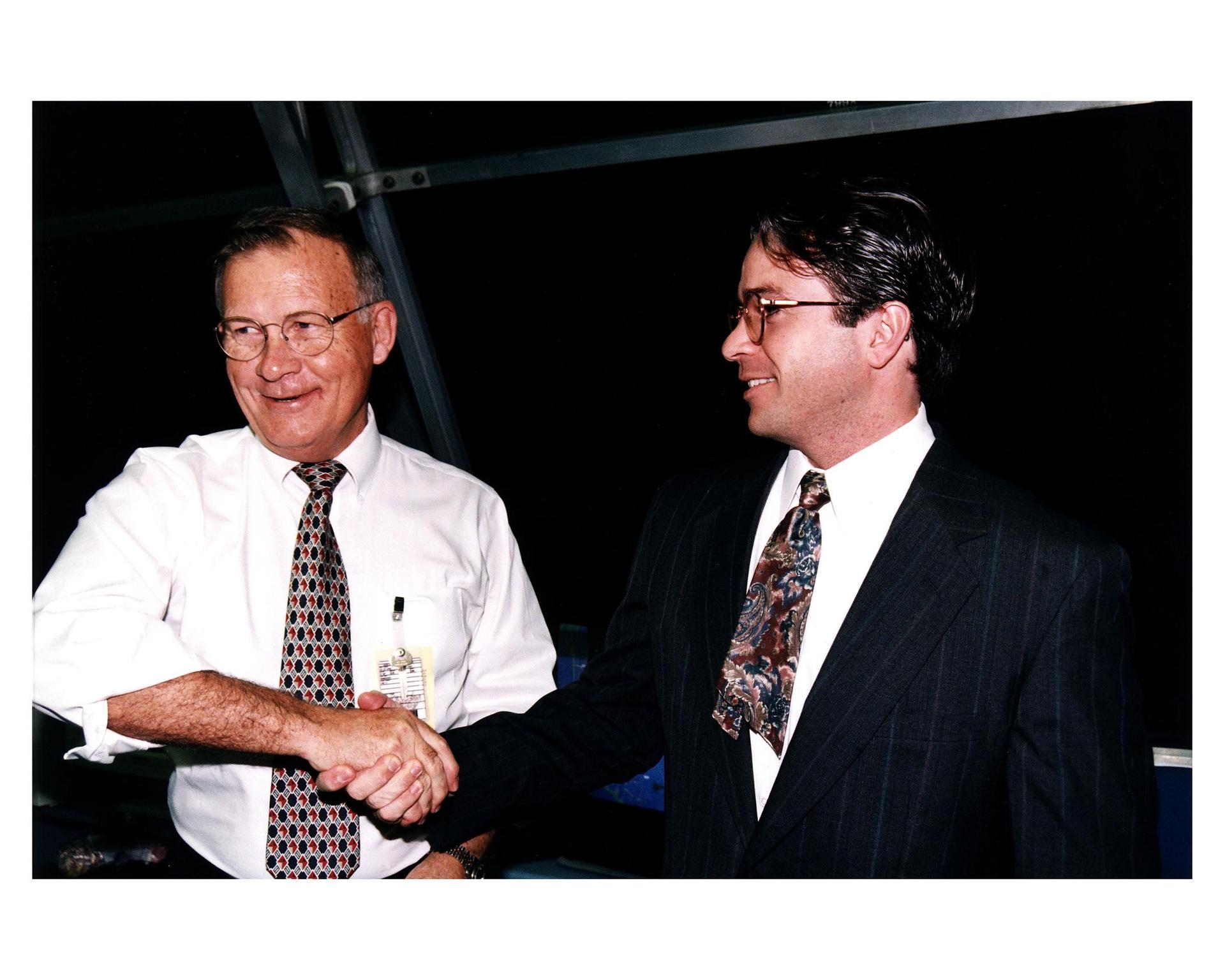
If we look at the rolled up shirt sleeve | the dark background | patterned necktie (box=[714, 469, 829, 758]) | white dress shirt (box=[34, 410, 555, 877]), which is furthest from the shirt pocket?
the dark background

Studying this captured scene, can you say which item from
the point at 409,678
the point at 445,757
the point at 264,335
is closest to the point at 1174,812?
the point at 445,757

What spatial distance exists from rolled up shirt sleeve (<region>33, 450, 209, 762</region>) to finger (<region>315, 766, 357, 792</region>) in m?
0.32

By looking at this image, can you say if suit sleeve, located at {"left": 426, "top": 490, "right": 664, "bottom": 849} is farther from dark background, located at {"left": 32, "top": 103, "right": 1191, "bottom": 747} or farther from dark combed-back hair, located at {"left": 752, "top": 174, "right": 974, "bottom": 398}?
dark background, located at {"left": 32, "top": 103, "right": 1191, "bottom": 747}

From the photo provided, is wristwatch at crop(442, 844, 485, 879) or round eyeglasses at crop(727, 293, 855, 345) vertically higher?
round eyeglasses at crop(727, 293, 855, 345)

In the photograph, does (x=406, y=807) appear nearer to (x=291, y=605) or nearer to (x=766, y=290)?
(x=291, y=605)

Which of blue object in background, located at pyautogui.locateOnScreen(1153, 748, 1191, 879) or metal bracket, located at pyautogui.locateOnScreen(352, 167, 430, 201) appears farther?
metal bracket, located at pyautogui.locateOnScreen(352, 167, 430, 201)

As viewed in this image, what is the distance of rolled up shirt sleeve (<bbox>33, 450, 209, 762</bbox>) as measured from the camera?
1.98 m

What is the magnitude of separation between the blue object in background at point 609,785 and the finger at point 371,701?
3.13 ft

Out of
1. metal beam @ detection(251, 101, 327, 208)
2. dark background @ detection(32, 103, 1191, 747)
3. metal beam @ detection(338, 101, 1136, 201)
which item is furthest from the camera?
metal beam @ detection(251, 101, 327, 208)

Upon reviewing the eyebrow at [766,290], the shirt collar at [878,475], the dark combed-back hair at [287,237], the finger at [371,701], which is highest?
the dark combed-back hair at [287,237]

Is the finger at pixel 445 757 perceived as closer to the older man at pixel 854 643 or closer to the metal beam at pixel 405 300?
the older man at pixel 854 643

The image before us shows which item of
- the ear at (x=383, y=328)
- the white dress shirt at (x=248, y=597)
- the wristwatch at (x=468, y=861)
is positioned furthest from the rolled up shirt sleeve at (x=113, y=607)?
the wristwatch at (x=468, y=861)

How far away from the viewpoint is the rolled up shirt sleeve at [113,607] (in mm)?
1979
